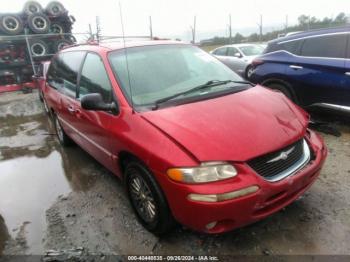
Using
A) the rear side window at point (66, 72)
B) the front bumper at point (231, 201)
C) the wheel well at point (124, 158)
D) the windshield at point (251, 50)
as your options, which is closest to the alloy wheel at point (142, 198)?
the wheel well at point (124, 158)

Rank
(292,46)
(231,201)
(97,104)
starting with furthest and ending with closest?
1. (292,46)
2. (97,104)
3. (231,201)

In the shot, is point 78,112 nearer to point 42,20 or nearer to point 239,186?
point 239,186

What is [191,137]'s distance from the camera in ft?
7.54

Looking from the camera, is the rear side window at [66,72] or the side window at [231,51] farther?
the side window at [231,51]

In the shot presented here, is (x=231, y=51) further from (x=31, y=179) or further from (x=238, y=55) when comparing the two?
(x=31, y=179)

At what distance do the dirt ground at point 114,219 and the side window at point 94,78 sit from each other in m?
1.22

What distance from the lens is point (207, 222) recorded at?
221cm

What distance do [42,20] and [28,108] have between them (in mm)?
5184

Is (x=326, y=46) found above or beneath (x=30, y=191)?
above

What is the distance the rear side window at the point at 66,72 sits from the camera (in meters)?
3.92

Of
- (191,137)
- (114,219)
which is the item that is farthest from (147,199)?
(191,137)

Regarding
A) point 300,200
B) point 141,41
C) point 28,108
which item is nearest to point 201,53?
point 141,41

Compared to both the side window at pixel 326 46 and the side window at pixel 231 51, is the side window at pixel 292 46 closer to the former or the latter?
the side window at pixel 326 46

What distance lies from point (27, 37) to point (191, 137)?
11.7m
